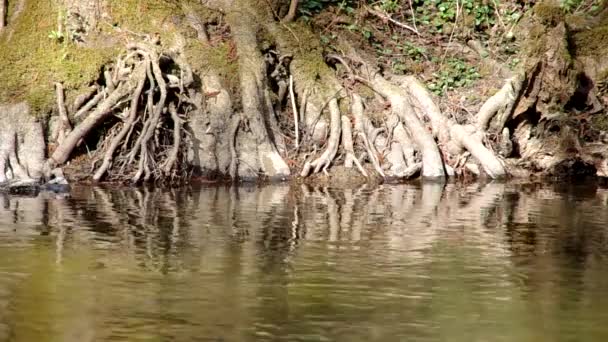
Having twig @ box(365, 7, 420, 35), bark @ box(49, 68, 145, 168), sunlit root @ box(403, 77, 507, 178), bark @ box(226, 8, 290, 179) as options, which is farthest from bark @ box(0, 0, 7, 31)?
twig @ box(365, 7, 420, 35)

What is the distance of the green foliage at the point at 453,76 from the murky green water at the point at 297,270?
5637 mm

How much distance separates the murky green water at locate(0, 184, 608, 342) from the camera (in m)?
6.26

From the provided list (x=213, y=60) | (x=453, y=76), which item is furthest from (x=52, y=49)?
(x=453, y=76)

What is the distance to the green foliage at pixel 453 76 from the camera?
18.4 metres

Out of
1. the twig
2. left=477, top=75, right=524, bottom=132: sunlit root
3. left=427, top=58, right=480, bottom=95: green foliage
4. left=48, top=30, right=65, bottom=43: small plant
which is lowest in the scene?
left=477, top=75, right=524, bottom=132: sunlit root

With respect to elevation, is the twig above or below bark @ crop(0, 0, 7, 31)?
above

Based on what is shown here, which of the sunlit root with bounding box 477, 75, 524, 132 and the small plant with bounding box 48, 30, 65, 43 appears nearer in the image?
the small plant with bounding box 48, 30, 65, 43

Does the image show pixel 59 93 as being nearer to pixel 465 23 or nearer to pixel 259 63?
pixel 259 63

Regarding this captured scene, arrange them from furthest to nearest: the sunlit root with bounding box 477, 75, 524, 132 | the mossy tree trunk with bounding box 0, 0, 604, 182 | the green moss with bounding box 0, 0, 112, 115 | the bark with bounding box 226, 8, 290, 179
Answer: the sunlit root with bounding box 477, 75, 524, 132
the bark with bounding box 226, 8, 290, 179
the mossy tree trunk with bounding box 0, 0, 604, 182
the green moss with bounding box 0, 0, 112, 115

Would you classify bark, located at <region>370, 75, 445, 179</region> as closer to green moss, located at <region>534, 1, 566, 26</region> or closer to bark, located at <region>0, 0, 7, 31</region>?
green moss, located at <region>534, 1, 566, 26</region>

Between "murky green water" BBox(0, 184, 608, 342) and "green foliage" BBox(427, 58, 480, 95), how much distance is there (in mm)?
5637

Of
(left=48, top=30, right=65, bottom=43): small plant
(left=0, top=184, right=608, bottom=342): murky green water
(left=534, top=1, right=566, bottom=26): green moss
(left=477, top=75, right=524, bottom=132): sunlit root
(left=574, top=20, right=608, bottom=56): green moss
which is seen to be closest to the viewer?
(left=0, top=184, right=608, bottom=342): murky green water

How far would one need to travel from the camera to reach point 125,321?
247 inches

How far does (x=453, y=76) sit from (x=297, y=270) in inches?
445
